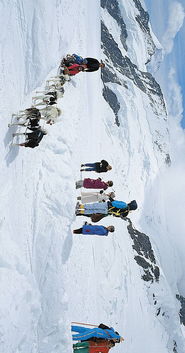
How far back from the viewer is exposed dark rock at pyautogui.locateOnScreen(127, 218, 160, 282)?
28.8m

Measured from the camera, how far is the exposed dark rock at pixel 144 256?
2881cm

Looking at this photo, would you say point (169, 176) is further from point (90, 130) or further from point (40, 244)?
point (40, 244)

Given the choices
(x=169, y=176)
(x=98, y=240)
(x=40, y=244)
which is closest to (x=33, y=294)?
(x=40, y=244)

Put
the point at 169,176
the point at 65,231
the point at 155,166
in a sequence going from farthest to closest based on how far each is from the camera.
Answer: the point at 169,176 < the point at 155,166 < the point at 65,231

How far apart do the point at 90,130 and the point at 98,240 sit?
566 cm

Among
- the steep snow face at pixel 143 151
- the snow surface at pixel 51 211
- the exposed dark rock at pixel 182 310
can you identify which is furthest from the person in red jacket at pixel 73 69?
the exposed dark rock at pixel 182 310

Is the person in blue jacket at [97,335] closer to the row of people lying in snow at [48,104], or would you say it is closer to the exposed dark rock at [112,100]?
the row of people lying in snow at [48,104]

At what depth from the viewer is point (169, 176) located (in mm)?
63250

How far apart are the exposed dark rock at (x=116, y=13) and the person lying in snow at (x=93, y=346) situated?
5062cm

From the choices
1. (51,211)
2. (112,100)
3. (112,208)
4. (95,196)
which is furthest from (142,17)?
(51,211)

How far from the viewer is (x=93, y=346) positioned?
30.7 ft

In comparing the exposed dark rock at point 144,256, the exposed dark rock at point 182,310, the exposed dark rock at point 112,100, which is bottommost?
the exposed dark rock at point 182,310

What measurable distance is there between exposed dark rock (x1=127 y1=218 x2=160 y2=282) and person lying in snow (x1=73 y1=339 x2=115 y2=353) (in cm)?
1893

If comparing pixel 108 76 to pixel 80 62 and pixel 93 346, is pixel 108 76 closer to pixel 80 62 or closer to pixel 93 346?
pixel 80 62
